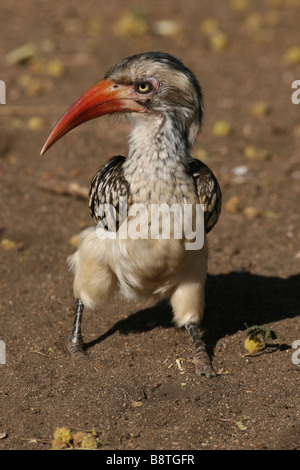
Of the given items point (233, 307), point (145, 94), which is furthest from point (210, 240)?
point (145, 94)

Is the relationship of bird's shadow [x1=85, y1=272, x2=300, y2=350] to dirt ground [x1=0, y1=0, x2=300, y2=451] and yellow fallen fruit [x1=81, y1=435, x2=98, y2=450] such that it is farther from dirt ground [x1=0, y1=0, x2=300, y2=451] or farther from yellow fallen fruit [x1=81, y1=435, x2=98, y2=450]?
yellow fallen fruit [x1=81, y1=435, x2=98, y2=450]

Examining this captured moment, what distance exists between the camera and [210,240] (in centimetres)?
688

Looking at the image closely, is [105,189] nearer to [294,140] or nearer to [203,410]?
[203,410]

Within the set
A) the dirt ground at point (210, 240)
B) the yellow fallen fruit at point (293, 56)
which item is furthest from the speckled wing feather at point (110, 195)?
the yellow fallen fruit at point (293, 56)

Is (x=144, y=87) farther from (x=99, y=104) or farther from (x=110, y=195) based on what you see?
(x=110, y=195)

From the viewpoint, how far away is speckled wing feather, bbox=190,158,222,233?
15.6ft

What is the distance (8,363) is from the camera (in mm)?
4984

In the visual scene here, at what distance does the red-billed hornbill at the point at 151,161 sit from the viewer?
460 cm

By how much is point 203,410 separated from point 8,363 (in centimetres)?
148

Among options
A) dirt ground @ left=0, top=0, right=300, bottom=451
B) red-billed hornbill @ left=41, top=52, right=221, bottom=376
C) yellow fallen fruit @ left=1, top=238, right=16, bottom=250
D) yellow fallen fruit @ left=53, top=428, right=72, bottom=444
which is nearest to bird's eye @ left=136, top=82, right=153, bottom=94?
red-billed hornbill @ left=41, top=52, right=221, bottom=376

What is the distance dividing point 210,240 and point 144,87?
100 inches

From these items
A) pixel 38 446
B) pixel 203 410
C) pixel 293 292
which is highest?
pixel 293 292

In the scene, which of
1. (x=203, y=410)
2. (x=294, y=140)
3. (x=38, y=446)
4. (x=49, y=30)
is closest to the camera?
(x=38, y=446)

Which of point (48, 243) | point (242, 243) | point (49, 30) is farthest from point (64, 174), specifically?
point (49, 30)
